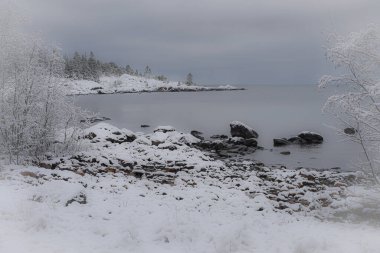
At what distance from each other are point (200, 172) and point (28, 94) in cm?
965

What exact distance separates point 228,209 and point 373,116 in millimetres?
6057

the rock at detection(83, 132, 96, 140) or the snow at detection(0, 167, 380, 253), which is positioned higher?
the rock at detection(83, 132, 96, 140)

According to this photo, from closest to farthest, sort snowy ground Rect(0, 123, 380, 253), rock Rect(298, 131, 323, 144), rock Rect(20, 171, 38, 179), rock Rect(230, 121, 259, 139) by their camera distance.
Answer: snowy ground Rect(0, 123, 380, 253) < rock Rect(20, 171, 38, 179) < rock Rect(298, 131, 323, 144) < rock Rect(230, 121, 259, 139)

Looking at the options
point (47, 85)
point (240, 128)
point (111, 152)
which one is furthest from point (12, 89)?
point (240, 128)

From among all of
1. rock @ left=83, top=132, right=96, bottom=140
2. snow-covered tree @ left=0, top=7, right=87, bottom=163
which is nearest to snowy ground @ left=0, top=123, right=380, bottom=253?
snow-covered tree @ left=0, top=7, right=87, bottom=163

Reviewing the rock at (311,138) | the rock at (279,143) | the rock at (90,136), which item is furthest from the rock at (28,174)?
the rock at (311,138)

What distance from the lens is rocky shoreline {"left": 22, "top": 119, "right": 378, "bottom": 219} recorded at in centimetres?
1648

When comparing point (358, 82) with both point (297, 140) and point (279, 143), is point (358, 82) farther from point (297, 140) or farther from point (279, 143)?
point (297, 140)

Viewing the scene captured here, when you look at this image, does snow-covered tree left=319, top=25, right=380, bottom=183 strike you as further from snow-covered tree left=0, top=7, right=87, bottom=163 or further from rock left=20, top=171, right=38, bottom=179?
snow-covered tree left=0, top=7, right=87, bottom=163

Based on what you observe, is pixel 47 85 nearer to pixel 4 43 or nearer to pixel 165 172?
pixel 4 43

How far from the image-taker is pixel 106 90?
18962cm

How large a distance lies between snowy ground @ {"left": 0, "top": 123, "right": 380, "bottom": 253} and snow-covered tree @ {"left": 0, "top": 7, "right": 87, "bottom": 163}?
187cm

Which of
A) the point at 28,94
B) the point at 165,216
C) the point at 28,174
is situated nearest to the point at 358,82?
the point at 165,216

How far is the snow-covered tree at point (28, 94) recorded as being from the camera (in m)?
17.8
